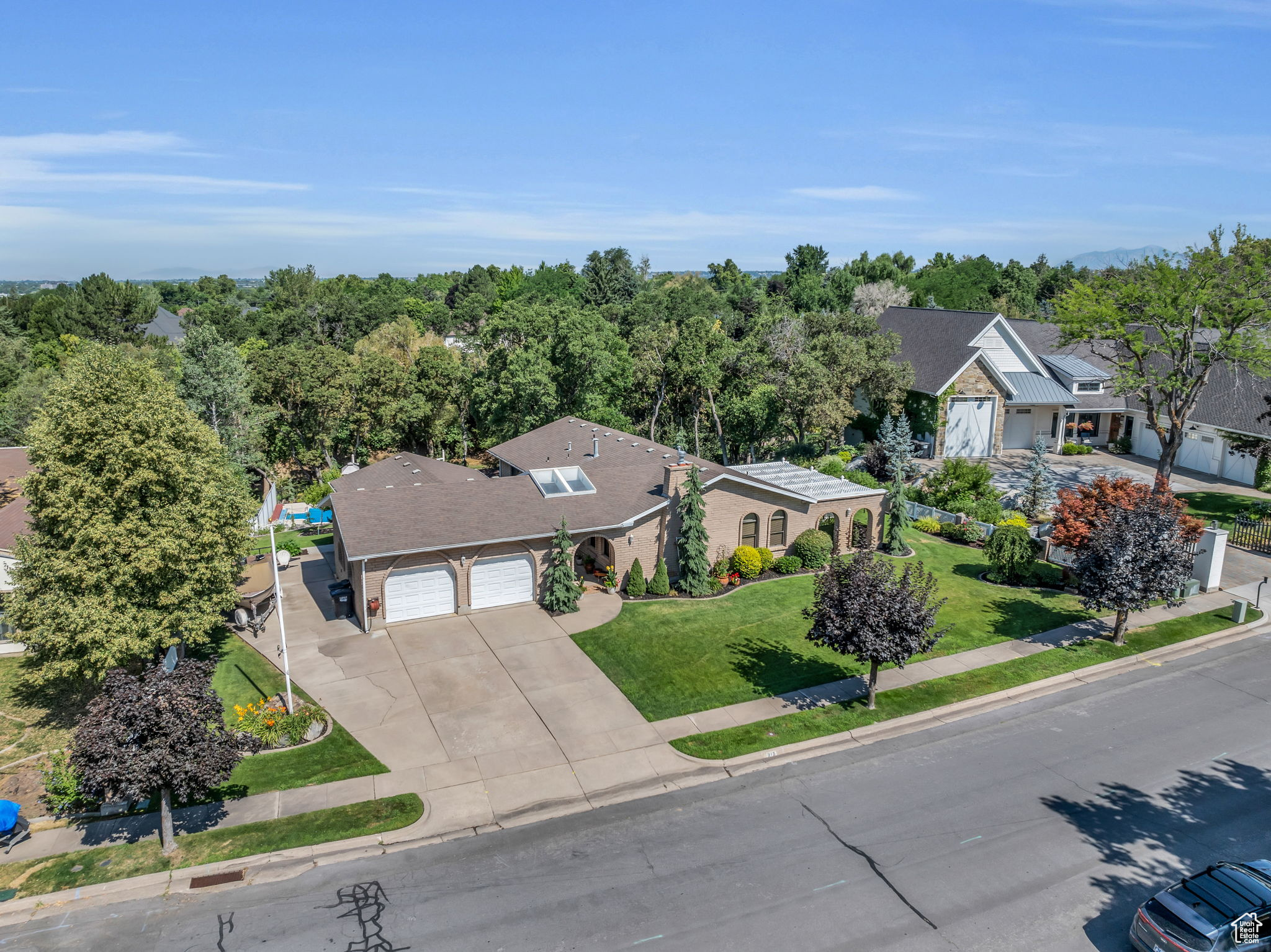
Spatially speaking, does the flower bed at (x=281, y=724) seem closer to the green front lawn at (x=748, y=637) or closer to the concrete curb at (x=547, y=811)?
the concrete curb at (x=547, y=811)

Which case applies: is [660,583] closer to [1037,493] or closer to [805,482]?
[805,482]

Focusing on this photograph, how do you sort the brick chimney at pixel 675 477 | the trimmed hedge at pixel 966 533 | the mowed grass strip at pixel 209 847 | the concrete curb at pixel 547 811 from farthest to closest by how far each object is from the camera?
the trimmed hedge at pixel 966 533, the brick chimney at pixel 675 477, the mowed grass strip at pixel 209 847, the concrete curb at pixel 547 811

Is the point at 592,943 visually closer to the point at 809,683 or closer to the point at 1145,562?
the point at 809,683

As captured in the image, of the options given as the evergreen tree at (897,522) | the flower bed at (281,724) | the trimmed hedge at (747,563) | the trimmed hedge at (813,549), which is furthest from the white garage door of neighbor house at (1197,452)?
the flower bed at (281,724)

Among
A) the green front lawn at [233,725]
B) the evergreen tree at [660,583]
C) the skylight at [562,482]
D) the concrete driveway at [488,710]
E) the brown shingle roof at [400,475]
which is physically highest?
the skylight at [562,482]

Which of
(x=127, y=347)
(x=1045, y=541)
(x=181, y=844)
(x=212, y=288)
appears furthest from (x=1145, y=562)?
(x=212, y=288)

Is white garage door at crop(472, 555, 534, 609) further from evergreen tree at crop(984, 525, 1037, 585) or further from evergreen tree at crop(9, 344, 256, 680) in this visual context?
evergreen tree at crop(984, 525, 1037, 585)

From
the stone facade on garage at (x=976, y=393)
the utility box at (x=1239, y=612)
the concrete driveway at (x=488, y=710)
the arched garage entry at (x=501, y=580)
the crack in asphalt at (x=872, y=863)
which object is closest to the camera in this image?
the crack in asphalt at (x=872, y=863)
